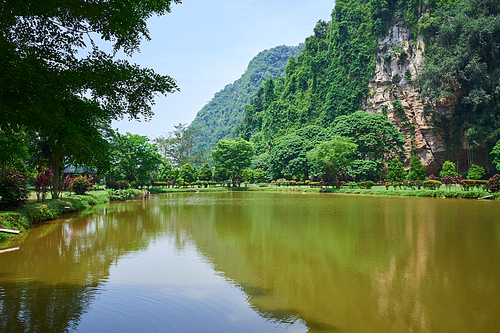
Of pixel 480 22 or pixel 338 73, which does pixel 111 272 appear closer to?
pixel 480 22

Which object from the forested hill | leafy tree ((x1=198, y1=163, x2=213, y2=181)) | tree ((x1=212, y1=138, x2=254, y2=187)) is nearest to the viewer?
tree ((x1=212, y1=138, x2=254, y2=187))

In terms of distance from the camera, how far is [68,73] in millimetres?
6527

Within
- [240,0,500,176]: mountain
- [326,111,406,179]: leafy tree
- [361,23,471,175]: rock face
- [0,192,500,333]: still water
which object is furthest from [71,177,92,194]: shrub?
[361,23,471,175]: rock face

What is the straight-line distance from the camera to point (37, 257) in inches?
280

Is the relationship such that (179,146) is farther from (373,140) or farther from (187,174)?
(373,140)

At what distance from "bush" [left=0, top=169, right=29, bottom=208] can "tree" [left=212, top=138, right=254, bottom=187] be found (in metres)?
37.4

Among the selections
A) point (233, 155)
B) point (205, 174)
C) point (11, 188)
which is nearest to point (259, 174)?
point (233, 155)

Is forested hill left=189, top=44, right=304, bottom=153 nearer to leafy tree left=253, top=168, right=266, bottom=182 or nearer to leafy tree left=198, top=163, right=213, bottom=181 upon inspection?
leafy tree left=198, top=163, right=213, bottom=181

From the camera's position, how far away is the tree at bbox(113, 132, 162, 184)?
35.6 metres

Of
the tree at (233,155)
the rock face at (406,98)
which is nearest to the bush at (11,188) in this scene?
the tree at (233,155)

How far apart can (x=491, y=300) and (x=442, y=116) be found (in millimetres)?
43943

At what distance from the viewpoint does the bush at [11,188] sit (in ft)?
35.4

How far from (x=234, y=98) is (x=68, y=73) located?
146825mm

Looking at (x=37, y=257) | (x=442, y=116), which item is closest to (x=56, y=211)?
(x=37, y=257)
